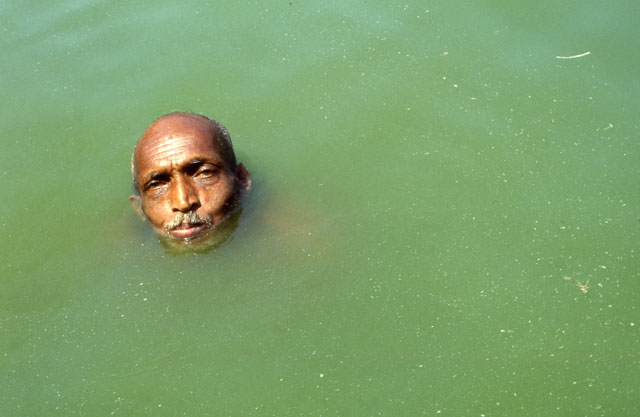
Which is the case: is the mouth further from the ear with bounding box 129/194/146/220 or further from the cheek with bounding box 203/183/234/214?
the ear with bounding box 129/194/146/220

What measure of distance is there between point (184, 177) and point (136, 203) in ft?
1.99

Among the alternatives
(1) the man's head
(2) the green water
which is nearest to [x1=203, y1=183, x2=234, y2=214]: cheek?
(1) the man's head

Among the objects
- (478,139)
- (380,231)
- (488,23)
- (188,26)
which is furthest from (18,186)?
(488,23)

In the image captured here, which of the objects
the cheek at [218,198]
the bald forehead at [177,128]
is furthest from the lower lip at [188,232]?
the bald forehead at [177,128]

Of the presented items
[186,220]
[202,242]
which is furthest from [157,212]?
[202,242]

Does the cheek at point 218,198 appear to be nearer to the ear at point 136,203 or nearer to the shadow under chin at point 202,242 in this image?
the shadow under chin at point 202,242

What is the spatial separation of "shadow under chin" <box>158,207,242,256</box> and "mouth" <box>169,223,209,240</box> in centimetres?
5

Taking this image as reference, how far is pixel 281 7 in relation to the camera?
6.67 m

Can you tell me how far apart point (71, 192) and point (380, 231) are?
2203mm

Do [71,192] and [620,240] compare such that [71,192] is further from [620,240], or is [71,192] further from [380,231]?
[620,240]

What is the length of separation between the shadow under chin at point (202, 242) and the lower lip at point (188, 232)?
0.17 feet

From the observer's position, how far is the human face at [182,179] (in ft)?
15.7

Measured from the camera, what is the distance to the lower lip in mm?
4887

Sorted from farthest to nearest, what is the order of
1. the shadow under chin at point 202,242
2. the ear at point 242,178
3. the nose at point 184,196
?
the ear at point 242,178 < the shadow under chin at point 202,242 < the nose at point 184,196
